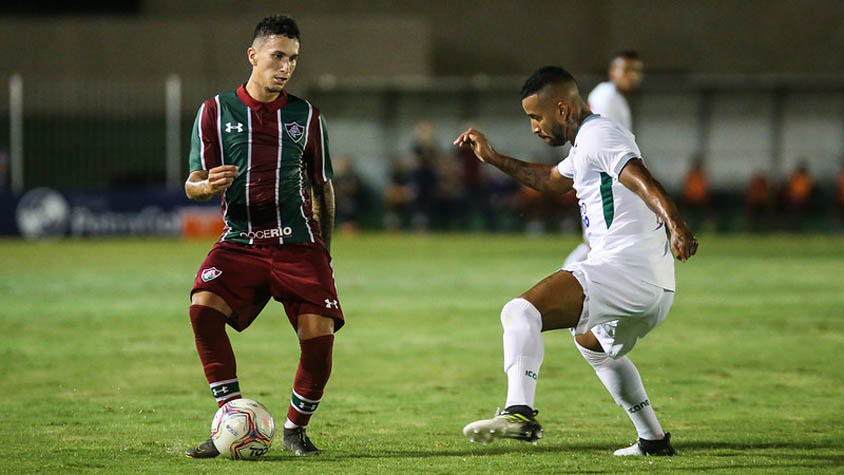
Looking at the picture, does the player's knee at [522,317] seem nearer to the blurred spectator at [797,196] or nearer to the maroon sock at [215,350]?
the maroon sock at [215,350]

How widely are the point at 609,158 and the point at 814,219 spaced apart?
77.9 feet

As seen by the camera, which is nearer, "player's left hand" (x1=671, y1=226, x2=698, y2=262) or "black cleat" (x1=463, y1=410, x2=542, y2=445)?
"black cleat" (x1=463, y1=410, x2=542, y2=445)

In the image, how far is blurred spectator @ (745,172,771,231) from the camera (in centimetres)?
2689

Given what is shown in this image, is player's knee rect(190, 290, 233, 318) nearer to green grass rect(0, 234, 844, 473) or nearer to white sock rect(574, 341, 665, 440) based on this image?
green grass rect(0, 234, 844, 473)

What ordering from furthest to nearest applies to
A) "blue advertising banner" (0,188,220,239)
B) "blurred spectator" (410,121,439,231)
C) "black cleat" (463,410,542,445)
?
"blurred spectator" (410,121,439,231) < "blue advertising banner" (0,188,220,239) < "black cleat" (463,410,542,445)

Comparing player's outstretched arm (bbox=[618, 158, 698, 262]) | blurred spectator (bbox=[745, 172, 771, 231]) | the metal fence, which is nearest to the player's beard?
player's outstretched arm (bbox=[618, 158, 698, 262])

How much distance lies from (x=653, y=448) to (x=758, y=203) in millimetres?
21852

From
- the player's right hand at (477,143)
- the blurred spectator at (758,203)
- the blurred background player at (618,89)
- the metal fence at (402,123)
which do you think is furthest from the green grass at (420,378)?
the metal fence at (402,123)

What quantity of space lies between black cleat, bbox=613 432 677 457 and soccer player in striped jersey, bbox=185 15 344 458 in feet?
5.33

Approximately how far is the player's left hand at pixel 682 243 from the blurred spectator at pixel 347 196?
21375 mm

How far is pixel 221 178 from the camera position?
5844 mm

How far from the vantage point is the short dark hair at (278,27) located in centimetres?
620

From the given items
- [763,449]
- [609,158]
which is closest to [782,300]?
[763,449]

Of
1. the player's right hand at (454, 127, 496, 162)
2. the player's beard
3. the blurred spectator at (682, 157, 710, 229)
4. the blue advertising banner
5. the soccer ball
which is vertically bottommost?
the blue advertising banner
